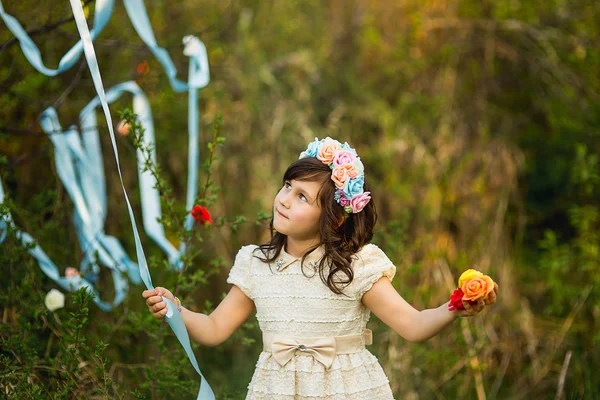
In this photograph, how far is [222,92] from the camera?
5.15 metres

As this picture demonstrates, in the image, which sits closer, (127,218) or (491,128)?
(127,218)

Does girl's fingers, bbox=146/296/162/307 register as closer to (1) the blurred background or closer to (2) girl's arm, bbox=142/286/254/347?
(2) girl's arm, bbox=142/286/254/347

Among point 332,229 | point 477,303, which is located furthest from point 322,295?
point 477,303

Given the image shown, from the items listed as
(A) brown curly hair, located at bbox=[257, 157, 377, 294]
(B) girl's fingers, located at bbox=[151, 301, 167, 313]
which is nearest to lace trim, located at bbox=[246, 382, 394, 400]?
(A) brown curly hair, located at bbox=[257, 157, 377, 294]

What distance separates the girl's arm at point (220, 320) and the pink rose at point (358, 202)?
0.50m

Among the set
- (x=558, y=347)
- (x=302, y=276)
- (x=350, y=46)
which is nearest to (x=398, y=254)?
(x=558, y=347)

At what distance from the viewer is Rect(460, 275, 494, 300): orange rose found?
2.04 m

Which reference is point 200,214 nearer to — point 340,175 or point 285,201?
point 285,201

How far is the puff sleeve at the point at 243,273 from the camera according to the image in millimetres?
2562

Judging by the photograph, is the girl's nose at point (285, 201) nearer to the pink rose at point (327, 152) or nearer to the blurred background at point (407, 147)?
the pink rose at point (327, 152)

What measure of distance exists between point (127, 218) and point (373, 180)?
165cm

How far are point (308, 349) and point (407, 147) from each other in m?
2.83

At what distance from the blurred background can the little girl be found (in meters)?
0.92

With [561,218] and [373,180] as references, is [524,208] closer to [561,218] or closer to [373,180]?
[561,218]
